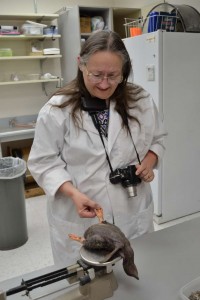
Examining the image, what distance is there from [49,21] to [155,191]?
8.05 feet

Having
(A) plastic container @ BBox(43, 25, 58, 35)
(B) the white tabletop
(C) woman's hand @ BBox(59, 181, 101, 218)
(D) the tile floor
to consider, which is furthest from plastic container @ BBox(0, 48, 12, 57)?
(B) the white tabletop

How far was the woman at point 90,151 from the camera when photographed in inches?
40.7

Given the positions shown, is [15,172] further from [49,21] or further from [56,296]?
[49,21]

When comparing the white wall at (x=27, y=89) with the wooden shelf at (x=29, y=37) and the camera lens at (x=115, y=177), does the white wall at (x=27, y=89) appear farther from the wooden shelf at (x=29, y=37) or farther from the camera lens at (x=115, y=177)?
the camera lens at (x=115, y=177)

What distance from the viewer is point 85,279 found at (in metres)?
0.72

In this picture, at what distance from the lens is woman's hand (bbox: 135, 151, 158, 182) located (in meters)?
1.06

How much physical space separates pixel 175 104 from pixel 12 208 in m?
1.57

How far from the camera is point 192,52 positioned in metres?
2.35

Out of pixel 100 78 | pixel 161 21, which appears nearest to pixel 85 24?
pixel 161 21

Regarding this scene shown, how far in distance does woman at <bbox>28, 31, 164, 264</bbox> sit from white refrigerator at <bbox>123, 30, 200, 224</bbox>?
4.18ft

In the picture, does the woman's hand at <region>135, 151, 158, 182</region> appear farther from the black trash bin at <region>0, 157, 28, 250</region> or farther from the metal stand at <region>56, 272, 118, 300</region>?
the black trash bin at <region>0, 157, 28, 250</region>

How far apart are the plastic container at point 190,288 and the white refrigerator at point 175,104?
1.75m

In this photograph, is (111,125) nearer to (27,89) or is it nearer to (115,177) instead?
(115,177)

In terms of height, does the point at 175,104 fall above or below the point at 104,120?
below
